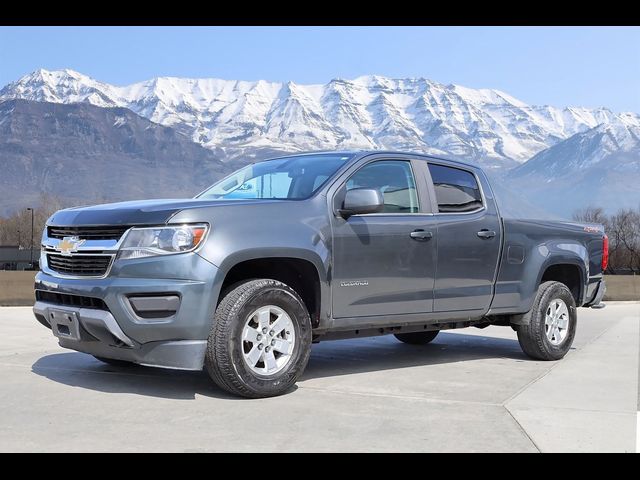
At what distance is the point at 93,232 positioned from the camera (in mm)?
5941

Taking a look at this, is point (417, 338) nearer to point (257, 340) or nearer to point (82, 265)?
point (257, 340)

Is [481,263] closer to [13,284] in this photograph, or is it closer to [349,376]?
[349,376]

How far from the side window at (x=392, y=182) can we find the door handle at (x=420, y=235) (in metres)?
0.22

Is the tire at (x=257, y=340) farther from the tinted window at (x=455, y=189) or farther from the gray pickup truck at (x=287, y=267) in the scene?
the tinted window at (x=455, y=189)

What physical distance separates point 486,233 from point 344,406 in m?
2.61

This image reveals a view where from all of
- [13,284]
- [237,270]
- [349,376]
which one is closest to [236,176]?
[237,270]

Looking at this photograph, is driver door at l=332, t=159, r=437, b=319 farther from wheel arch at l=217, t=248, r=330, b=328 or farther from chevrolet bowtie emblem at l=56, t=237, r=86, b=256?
chevrolet bowtie emblem at l=56, t=237, r=86, b=256

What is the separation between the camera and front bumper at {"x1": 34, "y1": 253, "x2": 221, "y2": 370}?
5566 millimetres

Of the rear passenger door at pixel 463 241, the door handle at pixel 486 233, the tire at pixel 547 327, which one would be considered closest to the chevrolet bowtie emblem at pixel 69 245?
the rear passenger door at pixel 463 241

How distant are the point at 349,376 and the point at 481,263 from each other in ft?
5.21

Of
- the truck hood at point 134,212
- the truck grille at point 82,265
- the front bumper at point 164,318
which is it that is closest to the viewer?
the front bumper at point 164,318

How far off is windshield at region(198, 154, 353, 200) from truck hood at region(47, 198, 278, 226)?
2.02 ft

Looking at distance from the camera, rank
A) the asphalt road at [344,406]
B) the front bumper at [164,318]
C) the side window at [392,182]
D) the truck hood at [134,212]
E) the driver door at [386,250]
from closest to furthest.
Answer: the asphalt road at [344,406]
the front bumper at [164,318]
the truck hood at [134,212]
the driver door at [386,250]
the side window at [392,182]

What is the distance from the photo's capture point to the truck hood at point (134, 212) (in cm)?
568
